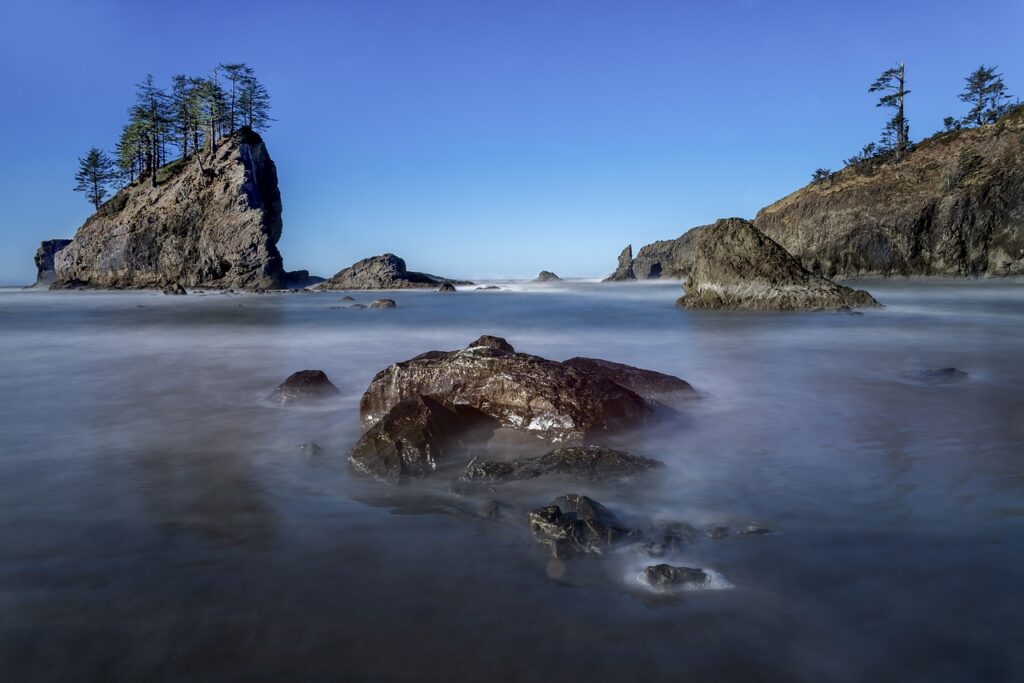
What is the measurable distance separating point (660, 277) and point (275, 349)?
192 ft

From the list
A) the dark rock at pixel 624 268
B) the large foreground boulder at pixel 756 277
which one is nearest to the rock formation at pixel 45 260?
the dark rock at pixel 624 268

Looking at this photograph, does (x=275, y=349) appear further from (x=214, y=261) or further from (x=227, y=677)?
(x=214, y=261)

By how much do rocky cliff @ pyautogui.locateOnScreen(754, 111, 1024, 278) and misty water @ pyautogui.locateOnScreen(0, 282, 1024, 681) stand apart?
111 ft

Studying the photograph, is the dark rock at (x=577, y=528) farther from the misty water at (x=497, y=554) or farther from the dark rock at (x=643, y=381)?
the dark rock at (x=643, y=381)

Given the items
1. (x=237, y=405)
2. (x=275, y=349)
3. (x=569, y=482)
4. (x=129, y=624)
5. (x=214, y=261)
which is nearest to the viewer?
(x=129, y=624)

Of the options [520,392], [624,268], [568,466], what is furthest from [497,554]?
[624,268]

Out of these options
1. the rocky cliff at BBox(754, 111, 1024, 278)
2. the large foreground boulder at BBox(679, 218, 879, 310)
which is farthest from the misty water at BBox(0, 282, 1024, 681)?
the rocky cliff at BBox(754, 111, 1024, 278)

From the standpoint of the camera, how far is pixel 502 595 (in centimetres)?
214

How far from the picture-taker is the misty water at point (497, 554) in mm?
1799

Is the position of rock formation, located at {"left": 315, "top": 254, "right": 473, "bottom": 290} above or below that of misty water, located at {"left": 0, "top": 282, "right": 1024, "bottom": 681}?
above

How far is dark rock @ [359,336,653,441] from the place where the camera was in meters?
4.32

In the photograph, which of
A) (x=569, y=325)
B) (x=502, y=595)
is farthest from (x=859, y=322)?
(x=502, y=595)

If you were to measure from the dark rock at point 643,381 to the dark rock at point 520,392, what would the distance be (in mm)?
680

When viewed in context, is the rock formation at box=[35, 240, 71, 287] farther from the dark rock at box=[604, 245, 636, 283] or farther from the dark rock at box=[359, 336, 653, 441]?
the dark rock at box=[359, 336, 653, 441]
